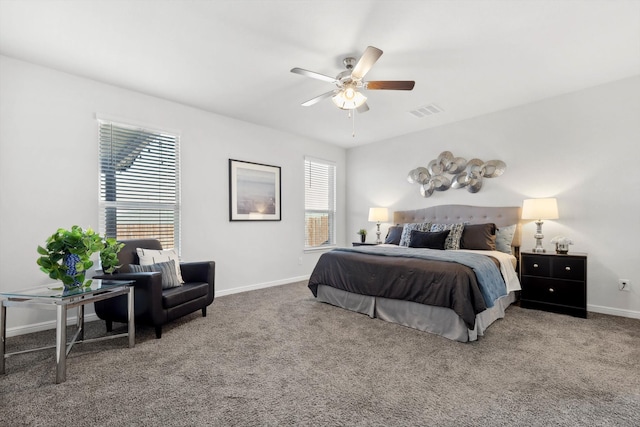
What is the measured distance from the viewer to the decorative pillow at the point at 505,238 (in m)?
3.95

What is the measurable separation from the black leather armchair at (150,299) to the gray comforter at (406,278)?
1.42m

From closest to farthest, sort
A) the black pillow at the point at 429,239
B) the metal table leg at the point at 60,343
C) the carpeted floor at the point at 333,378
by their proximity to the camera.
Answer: the carpeted floor at the point at 333,378 → the metal table leg at the point at 60,343 → the black pillow at the point at 429,239

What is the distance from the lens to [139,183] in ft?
11.9

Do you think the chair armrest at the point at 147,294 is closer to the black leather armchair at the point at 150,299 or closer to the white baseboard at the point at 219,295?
the black leather armchair at the point at 150,299

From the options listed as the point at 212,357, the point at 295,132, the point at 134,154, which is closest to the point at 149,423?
the point at 212,357

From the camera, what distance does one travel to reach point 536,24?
93.1 inches

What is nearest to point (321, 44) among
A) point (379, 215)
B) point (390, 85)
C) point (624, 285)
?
point (390, 85)

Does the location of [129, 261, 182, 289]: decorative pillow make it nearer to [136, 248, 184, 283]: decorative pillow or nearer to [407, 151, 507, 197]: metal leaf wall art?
[136, 248, 184, 283]: decorative pillow

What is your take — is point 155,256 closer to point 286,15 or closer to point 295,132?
point 286,15

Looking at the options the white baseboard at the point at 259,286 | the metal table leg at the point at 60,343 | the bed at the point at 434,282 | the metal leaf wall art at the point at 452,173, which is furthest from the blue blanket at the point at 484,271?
the metal table leg at the point at 60,343

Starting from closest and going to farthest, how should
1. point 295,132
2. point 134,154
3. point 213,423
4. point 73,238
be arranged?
point 213,423
point 73,238
point 134,154
point 295,132

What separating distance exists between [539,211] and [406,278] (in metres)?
2.00

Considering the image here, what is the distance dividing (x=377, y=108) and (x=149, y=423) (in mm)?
3981

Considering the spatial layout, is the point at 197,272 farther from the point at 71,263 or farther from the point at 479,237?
the point at 479,237
